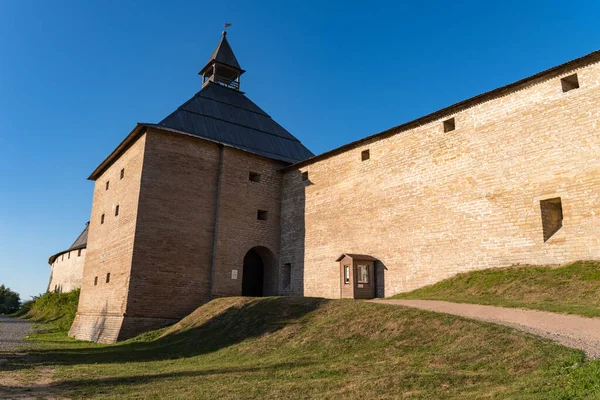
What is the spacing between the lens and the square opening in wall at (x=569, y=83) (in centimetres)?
1203

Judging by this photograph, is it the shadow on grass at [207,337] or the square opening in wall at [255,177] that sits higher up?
the square opening in wall at [255,177]

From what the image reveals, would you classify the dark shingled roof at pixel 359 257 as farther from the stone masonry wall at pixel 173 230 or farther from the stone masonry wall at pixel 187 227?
the stone masonry wall at pixel 173 230

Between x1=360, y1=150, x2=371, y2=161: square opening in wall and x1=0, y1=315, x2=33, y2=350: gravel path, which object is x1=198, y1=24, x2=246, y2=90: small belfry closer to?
x1=360, y1=150, x2=371, y2=161: square opening in wall

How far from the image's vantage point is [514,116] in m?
12.9

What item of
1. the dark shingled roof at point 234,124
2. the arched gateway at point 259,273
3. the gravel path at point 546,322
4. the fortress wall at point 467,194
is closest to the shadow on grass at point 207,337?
the gravel path at point 546,322

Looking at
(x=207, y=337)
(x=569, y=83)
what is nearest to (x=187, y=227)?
(x=207, y=337)

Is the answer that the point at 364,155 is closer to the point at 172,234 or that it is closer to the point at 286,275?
the point at 286,275

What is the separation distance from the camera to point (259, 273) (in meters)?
19.8

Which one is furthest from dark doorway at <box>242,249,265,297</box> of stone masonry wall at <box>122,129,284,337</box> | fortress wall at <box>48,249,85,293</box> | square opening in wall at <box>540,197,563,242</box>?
fortress wall at <box>48,249,85,293</box>

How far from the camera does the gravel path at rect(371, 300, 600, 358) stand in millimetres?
6172

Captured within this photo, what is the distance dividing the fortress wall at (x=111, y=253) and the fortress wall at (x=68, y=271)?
631 inches

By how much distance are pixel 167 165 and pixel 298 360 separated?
1121 cm

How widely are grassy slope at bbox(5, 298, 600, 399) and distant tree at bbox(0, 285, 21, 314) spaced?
48463mm

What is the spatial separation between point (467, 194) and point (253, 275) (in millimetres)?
10062
